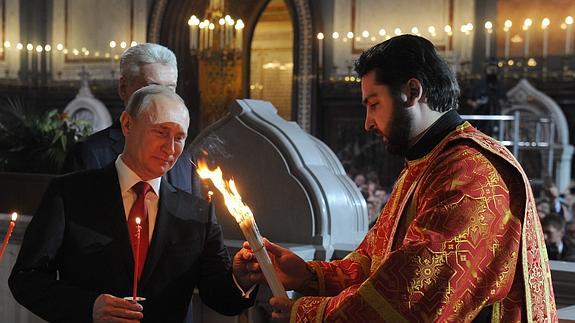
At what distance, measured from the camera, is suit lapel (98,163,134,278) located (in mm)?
2152

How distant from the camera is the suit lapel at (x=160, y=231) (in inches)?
84.8

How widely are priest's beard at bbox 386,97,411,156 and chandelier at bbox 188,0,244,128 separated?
1162cm

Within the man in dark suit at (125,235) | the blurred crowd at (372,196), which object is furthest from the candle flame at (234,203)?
the blurred crowd at (372,196)

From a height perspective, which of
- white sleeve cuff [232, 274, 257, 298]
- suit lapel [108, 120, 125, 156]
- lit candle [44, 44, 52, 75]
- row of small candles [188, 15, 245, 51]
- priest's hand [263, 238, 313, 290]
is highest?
row of small candles [188, 15, 245, 51]

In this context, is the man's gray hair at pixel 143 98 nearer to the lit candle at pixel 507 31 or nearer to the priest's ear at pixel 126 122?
the priest's ear at pixel 126 122

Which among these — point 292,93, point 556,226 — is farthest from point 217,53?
point 556,226

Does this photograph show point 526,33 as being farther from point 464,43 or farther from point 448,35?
point 448,35

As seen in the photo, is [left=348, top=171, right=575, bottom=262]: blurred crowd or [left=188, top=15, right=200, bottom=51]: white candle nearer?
[left=348, top=171, right=575, bottom=262]: blurred crowd

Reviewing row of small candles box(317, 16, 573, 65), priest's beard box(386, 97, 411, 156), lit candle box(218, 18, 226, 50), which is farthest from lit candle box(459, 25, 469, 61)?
priest's beard box(386, 97, 411, 156)

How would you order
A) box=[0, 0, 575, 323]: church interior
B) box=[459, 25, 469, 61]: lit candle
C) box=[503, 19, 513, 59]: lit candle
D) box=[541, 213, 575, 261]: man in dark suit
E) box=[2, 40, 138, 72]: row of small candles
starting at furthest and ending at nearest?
box=[2, 40, 138, 72]: row of small candles
box=[459, 25, 469, 61]: lit candle
box=[503, 19, 513, 59]: lit candle
box=[541, 213, 575, 261]: man in dark suit
box=[0, 0, 575, 323]: church interior

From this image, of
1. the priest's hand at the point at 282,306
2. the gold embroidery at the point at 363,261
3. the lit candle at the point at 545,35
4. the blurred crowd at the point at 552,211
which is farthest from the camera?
the lit candle at the point at 545,35

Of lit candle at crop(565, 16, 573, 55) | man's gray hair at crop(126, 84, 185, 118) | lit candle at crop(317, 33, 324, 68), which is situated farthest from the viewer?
lit candle at crop(317, 33, 324, 68)

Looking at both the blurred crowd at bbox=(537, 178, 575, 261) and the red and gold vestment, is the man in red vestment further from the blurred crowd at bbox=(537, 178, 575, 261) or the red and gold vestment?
the blurred crowd at bbox=(537, 178, 575, 261)

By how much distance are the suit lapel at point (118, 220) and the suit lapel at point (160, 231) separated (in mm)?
41
